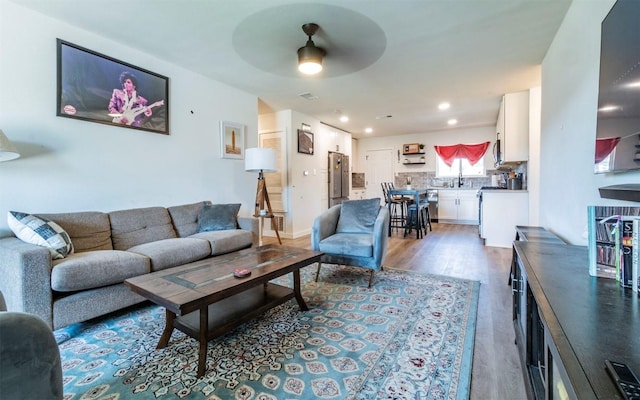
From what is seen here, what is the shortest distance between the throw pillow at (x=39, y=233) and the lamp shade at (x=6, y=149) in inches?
16.3

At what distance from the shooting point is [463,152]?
23.3ft

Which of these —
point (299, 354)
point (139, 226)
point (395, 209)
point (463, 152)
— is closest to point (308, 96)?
point (139, 226)

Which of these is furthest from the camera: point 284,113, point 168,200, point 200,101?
point 284,113

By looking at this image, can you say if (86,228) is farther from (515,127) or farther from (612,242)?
(515,127)

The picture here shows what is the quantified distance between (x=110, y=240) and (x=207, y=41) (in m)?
2.10

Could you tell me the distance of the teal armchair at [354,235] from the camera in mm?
2693

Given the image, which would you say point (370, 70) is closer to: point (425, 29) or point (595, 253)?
point (425, 29)

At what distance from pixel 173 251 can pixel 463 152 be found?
6.93m

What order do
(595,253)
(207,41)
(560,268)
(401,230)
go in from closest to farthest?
(595,253) < (560,268) < (207,41) < (401,230)

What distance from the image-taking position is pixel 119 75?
285 cm

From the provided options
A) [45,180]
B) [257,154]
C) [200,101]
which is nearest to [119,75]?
[200,101]

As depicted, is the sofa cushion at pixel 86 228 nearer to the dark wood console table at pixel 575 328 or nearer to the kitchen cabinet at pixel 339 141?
the dark wood console table at pixel 575 328

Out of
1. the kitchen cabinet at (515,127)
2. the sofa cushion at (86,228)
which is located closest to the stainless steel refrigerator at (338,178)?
the kitchen cabinet at (515,127)

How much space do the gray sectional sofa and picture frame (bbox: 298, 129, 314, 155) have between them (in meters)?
2.67
